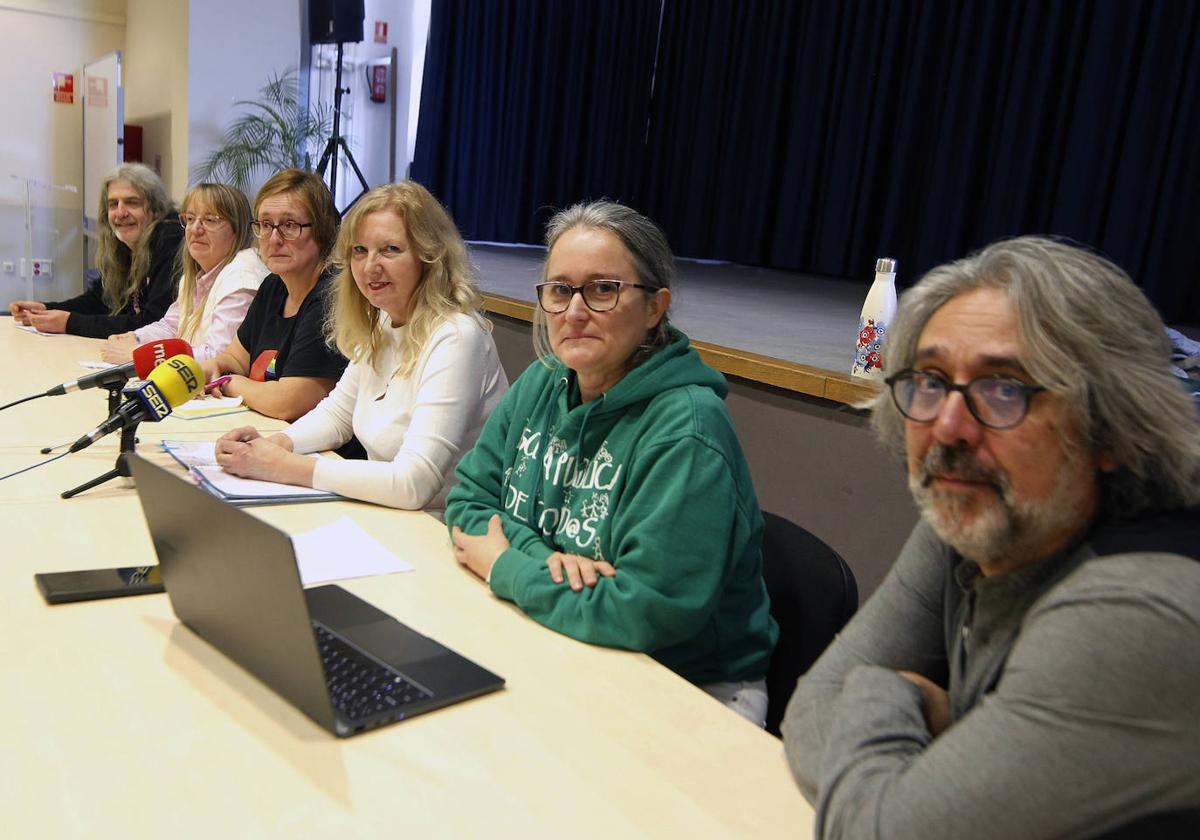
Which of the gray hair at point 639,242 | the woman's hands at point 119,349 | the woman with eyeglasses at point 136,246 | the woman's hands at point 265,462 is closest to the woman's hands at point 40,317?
the woman with eyeglasses at point 136,246

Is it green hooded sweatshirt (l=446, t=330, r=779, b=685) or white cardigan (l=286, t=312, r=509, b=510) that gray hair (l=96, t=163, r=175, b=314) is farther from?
green hooded sweatshirt (l=446, t=330, r=779, b=685)

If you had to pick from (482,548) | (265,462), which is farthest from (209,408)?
(482,548)

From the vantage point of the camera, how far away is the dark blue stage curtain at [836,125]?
4.25 meters

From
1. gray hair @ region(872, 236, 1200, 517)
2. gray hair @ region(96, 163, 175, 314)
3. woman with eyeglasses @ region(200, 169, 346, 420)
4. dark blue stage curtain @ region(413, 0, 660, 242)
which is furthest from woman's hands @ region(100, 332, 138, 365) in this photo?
dark blue stage curtain @ region(413, 0, 660, 242)

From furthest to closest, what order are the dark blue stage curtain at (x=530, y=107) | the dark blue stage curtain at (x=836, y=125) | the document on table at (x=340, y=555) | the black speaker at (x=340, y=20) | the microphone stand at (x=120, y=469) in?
the dark blue stage curtain at (x=530, y=107), the black speaker at (x=340, y=20), the dark blue stage curtain at (x=836, y=125), the microphone stand at (x=120, y=469), the document on table at (x=340, y=555)

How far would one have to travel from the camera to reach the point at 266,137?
18.9ft

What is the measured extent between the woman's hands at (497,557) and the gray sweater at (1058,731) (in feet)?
1.50

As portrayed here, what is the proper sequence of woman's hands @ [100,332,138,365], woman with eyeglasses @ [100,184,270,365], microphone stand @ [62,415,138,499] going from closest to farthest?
1. microphone stand @ [62,415,138,499]
2. woman's hands @ [100,332,138,365]
3. woman with eyeglasses @ [100,184,270,365]

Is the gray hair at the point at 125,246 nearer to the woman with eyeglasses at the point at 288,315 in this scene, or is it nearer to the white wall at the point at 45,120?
the woman with eyeglasses at the point at 288,315

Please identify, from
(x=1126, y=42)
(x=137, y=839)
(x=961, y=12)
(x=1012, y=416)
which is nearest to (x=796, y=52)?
(x=961, y=12)

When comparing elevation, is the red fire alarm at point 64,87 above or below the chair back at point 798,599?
above

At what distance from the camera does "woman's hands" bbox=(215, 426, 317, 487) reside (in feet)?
5.75

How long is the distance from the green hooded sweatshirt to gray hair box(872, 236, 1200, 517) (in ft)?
1.71

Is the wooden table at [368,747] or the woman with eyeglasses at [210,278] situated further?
the woman with eyeglasses at [210,278]
